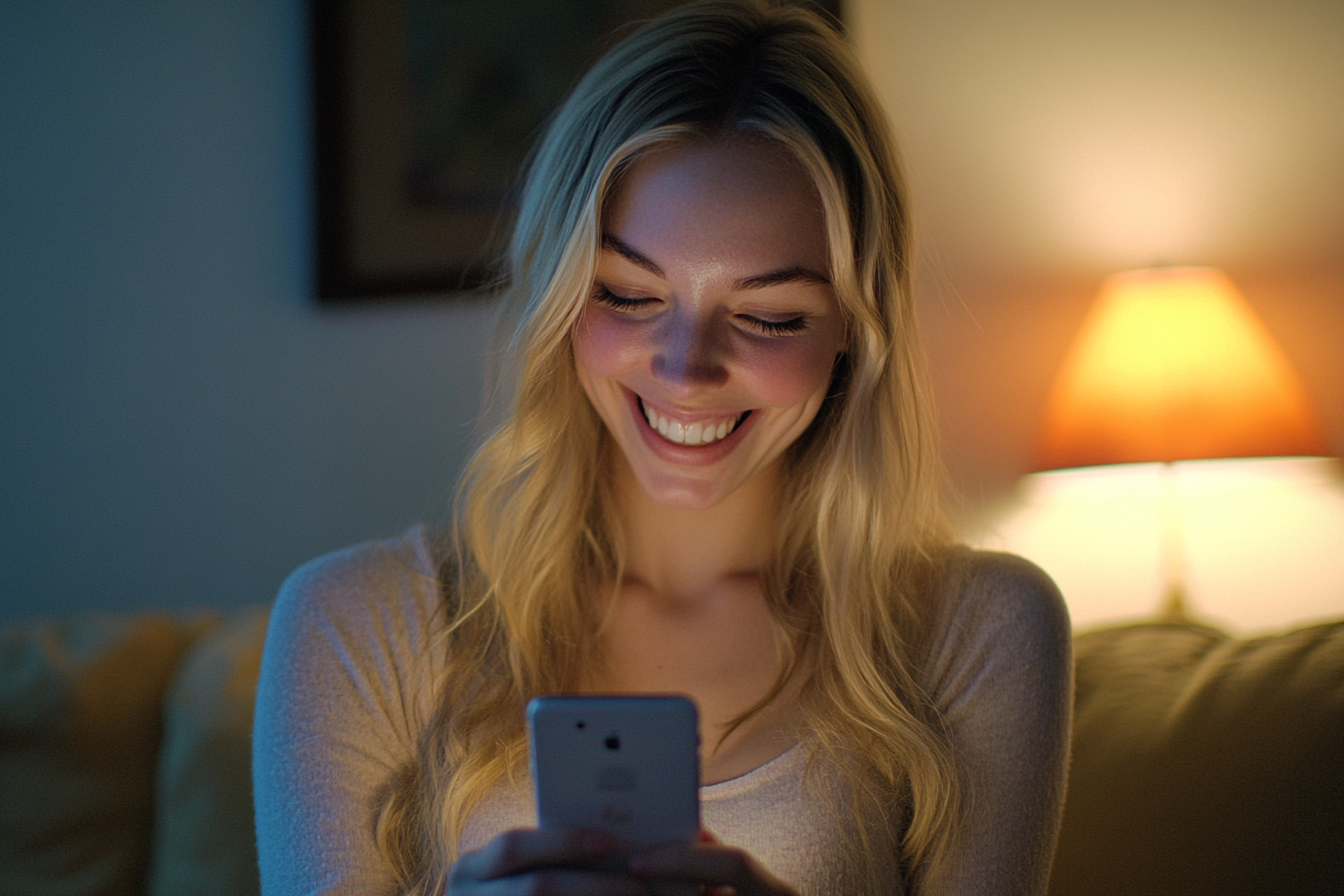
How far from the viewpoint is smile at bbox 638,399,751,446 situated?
99 cm

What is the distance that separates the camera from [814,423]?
3.81ft

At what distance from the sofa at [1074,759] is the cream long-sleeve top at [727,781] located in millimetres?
120

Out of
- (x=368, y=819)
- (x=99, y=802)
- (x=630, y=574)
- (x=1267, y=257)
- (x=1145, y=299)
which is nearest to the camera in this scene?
(x=368, y=819)

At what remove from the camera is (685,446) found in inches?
39.7

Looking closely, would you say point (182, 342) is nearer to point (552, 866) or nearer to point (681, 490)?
point (681, 490)

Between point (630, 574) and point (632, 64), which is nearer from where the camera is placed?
point (632, 64)

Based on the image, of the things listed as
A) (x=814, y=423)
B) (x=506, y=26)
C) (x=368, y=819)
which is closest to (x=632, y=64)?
(x=814, y=423)

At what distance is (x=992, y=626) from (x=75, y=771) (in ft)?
3.77

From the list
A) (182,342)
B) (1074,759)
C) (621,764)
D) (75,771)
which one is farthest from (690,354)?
(182,342)

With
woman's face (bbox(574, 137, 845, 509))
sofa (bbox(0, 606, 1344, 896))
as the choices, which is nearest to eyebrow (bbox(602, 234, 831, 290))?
woman's face (bbox(574, 137, 845, 509))

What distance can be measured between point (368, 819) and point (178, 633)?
0.62 metres

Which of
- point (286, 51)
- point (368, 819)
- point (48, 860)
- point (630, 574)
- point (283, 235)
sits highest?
point (286, 51)

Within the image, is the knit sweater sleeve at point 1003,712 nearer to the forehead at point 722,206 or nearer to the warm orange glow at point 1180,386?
the forehead at point 722,206

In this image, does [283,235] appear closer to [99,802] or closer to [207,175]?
[207,175]
